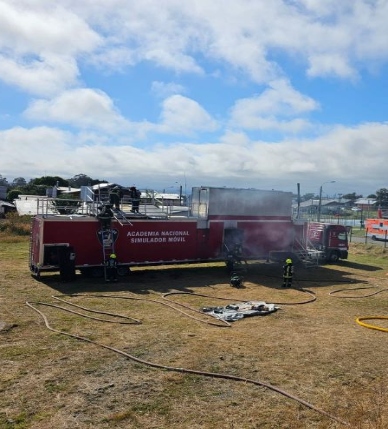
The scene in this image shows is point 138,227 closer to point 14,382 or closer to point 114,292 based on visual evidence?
point 114,292

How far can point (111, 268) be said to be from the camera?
67.0 feet

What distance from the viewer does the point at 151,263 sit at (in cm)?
2236

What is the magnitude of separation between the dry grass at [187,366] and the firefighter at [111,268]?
2.70 meters

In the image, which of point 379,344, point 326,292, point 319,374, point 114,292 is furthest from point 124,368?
point 326,292

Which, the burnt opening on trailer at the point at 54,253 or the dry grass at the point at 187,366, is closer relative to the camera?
the dry grass at the point at 187,366

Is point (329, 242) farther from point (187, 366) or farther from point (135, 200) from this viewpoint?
point (187, 366)

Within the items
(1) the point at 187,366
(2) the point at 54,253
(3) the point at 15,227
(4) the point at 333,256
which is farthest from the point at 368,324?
(3) the point at 15,227

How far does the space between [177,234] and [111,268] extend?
4192mm

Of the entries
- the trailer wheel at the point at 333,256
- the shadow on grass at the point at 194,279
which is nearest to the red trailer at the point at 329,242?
the trailer wheel at the point at 333,256

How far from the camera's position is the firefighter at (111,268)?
66.8 feet

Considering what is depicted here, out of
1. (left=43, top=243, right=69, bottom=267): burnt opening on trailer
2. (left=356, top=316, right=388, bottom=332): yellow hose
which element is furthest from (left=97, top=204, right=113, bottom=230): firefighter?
(left=356, top=316, right=388, bottom=332): yellow hose

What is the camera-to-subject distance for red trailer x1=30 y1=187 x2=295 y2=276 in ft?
65.8

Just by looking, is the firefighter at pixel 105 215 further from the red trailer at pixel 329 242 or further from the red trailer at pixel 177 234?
the red trailer at pixel 329 242

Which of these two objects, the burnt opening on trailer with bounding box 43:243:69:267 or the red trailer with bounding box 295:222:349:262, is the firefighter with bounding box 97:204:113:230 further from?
the red trailer with bounding box 295:222:349:262
